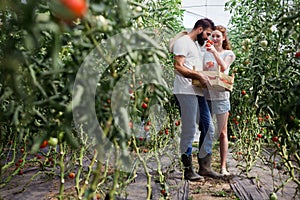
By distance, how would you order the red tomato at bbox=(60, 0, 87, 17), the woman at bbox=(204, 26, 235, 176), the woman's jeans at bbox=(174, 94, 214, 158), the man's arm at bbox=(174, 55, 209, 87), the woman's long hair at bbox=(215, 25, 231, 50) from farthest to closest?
the woman's long hair at bbox=(215, 25, 231, 50) < the woman at bbox=(204, 26, 235, 176) < the woman's jeans at bbox=(174, 94, 214, 158) < the man's arm at bbox=(174, 55, 209, 87) < the red tomato at bbox=(60, 0, 87, 17)

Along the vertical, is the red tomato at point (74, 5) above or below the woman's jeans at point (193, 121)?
above

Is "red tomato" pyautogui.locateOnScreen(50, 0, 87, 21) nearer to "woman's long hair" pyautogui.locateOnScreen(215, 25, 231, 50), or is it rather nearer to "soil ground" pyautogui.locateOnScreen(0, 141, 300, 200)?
"soil ground" pyautogui.locateOnScreen(0, 141, 300, 200)

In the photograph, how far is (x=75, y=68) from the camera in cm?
111

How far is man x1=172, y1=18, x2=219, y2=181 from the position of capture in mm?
2816

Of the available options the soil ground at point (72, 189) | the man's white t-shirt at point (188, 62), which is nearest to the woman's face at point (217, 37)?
the man's white t-shirt at point (188, 62)

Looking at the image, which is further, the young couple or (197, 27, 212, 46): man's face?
(197, 27, 212, 46): man's face

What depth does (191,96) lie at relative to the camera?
2.93 meters

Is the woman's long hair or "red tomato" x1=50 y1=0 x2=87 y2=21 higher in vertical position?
the woman's long hair

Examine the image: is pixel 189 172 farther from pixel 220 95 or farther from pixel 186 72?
pixel 186 72

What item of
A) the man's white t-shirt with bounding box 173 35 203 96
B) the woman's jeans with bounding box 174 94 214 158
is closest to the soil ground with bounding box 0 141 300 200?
the woman's jeans with bounding box 174 94 214 158

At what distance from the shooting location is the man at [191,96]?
2.82m

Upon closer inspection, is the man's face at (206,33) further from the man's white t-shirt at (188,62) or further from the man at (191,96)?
the man's white t-shirt at (188,62)

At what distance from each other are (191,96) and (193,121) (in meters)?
0.19

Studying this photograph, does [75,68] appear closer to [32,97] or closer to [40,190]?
[32,97]
